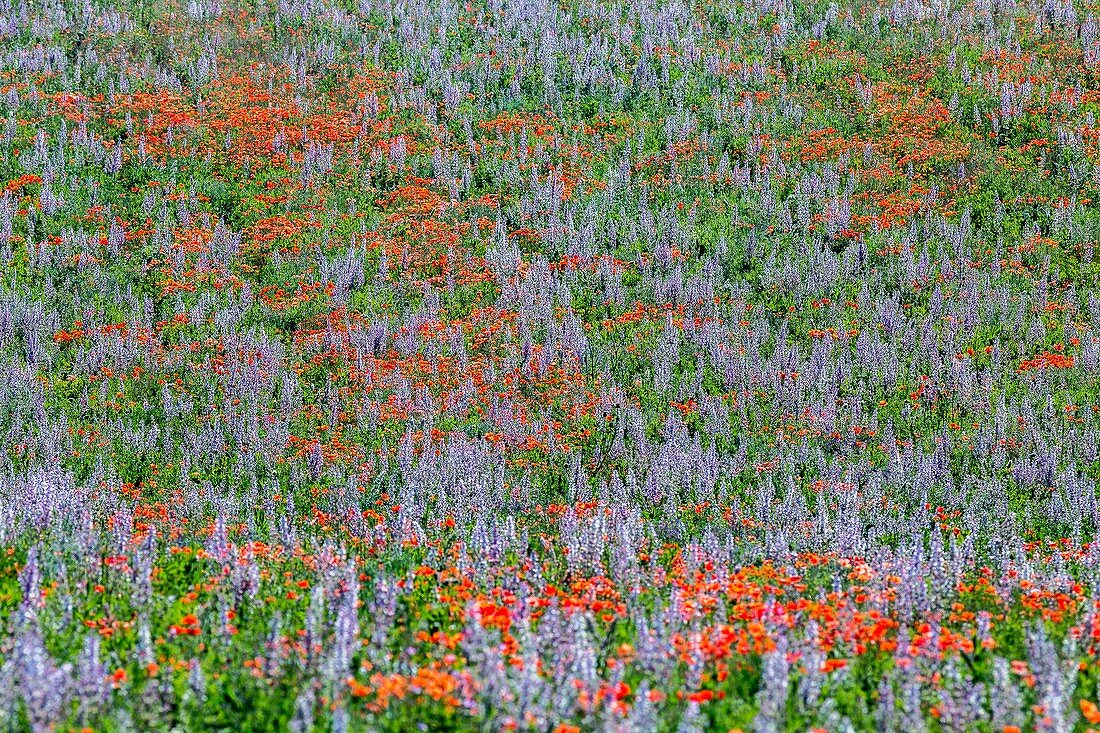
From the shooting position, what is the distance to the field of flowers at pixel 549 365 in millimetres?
4961

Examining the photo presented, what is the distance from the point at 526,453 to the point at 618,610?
26.0 ft

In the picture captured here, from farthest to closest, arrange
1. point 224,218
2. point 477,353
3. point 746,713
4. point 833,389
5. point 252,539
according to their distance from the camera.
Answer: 1. point 224,218
2. point 477,353
3. point 833,389
4. point 252,539
5. point 746,713

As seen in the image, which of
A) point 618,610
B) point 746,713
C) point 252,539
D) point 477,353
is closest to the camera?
point 746,713

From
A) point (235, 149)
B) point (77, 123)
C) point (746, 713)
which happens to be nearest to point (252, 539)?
point (746, 713)

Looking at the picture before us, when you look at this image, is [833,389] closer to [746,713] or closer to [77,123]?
[746,713]

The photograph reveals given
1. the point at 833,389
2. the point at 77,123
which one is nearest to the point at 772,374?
the point at 833,389

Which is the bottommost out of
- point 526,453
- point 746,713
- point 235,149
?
point 526,453

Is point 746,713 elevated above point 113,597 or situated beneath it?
elevated above

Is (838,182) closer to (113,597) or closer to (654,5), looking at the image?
(654,5)

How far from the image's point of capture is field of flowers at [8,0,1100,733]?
16.3ft

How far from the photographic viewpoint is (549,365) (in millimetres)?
15984

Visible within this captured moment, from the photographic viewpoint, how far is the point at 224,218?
66.5 ft

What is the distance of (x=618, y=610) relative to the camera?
19.6 ft

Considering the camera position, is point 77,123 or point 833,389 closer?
point 833,389
